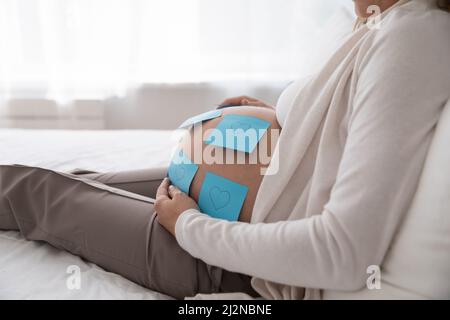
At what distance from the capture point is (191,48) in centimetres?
200

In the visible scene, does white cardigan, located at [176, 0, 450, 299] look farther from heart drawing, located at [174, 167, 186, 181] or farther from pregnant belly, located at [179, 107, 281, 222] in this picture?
heart drawing, located at [174, 167, 186, 181]

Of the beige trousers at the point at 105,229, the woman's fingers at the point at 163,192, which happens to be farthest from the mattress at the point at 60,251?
the woman's fingers at the point at 163,192

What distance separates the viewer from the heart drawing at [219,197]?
73 cm

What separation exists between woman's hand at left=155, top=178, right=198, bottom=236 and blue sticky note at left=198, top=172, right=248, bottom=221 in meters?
0.02

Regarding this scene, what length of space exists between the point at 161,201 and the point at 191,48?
139 cm

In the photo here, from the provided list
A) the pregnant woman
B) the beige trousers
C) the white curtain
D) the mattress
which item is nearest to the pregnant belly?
the pregnant woman

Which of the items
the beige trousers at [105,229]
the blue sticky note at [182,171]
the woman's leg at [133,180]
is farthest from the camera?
the woman's leg at [133,180]

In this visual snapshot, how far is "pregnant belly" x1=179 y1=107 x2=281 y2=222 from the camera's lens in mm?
726

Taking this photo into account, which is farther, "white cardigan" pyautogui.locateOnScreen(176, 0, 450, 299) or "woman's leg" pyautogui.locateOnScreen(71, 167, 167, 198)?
"woman's leg" pyautogui.locateOnScreen(71, 167, 167, 198)

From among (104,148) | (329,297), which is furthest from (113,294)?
(104,148)

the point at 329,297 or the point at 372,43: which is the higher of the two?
the point at 372,43

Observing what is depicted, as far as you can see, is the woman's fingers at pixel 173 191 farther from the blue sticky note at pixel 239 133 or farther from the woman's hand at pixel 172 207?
the blue sticky note at pixel 239 133

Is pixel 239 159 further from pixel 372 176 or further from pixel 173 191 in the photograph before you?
pixel 372 176
